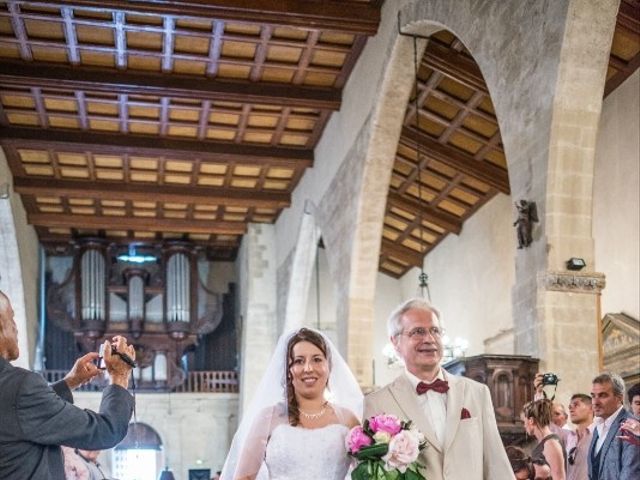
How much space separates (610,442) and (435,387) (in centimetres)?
193

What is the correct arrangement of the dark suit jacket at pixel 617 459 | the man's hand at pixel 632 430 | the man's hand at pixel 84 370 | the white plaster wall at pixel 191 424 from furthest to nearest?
1. the white plaster wall at pixel 191 424
2. the dark suit jacket at pixel 617 459
3. the man's hand at pixel 632 430
4. the man's hand at pixel 84 370

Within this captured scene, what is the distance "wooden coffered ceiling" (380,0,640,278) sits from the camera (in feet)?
43.8

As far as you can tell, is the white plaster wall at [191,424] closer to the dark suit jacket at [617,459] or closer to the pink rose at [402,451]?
the dark suit jacket at [617,459]

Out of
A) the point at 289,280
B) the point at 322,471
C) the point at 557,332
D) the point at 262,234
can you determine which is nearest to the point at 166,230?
the point at 262,234

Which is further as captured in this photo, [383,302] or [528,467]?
[383,302]

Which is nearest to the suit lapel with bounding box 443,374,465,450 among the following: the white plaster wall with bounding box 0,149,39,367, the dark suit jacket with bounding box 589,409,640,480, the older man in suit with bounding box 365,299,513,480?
the older man in suit with bounding box 365,299,513,480

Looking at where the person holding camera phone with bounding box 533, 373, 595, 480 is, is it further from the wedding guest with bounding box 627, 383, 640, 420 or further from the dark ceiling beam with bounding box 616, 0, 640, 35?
the dark ceiling beam with bounding box 616, 0, 640, 35

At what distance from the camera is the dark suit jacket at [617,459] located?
5227 mm

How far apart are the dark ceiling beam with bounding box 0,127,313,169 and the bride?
1355 cm

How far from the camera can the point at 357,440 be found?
12.1ft

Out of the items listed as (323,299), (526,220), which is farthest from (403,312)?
(323,299)

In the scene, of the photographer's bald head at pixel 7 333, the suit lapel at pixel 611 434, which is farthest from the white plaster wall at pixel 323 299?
the photographer's bald head at pixel 7 333

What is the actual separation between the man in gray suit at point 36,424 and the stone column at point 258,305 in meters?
18.9

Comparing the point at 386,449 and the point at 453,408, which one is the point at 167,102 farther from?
the point at 386,449
